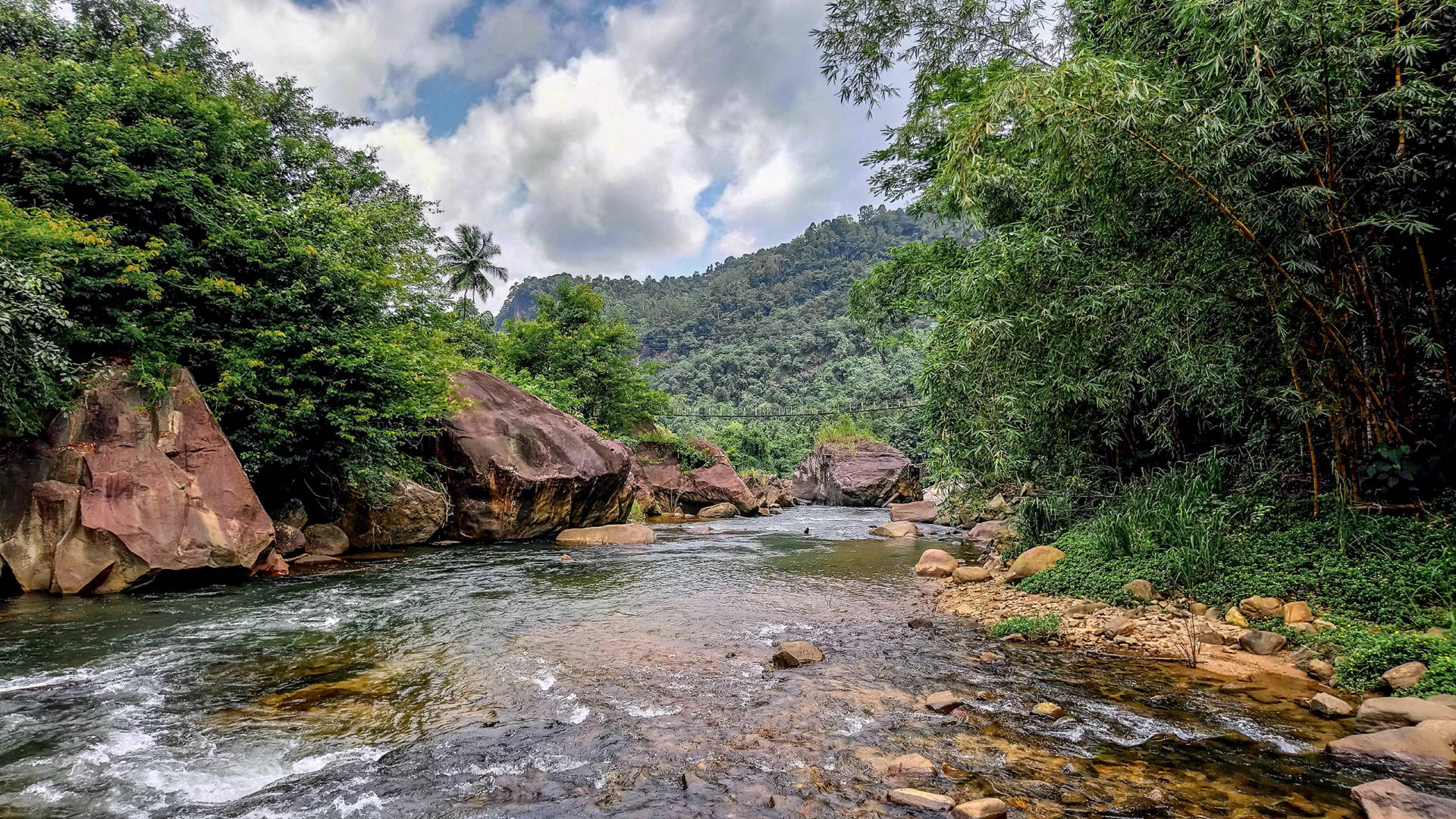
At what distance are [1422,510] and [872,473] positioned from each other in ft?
92.5

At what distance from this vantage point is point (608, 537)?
51.7ft

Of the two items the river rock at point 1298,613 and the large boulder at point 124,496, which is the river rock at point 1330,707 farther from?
the large boulder at point 124,496

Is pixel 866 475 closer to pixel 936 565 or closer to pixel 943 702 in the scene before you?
pixel 936 565

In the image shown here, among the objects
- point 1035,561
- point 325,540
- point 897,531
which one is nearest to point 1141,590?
point 1035,561

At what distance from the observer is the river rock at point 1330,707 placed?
13.9ft

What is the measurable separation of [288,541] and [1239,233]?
14.6m

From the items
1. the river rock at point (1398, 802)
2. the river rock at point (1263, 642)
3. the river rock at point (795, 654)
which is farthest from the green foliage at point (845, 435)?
the river rock at point (1398, 802)

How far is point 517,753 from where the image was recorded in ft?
13.3

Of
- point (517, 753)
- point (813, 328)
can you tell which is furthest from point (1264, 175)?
point (813, 328)

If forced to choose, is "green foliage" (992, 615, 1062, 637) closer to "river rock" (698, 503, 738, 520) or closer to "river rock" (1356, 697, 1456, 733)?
"river rock" (1356, 697, 1456, 733)

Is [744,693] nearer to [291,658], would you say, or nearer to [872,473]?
[291,658]

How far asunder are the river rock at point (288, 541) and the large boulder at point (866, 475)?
26854 millimetres

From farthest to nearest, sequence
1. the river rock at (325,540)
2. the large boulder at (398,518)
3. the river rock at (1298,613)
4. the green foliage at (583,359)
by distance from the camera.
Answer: the green foliage at (583,359), the large boulder at (398,518), the river rock at (325,540), the river rock at (1298,613)

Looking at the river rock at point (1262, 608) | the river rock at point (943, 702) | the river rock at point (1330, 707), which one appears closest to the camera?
the river rock at point (1330, 707)
